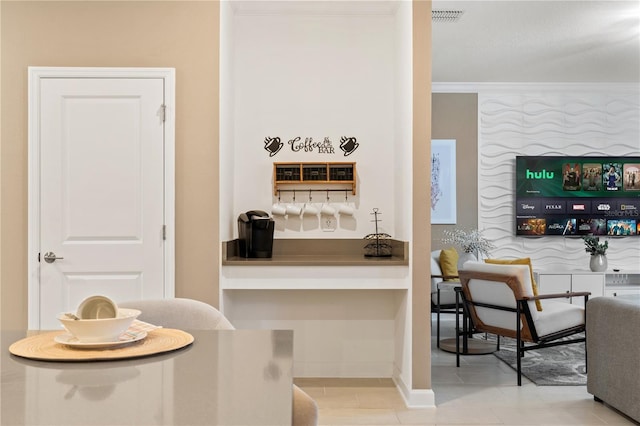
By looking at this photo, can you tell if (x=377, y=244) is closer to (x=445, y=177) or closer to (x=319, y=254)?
(x=319, y=254)

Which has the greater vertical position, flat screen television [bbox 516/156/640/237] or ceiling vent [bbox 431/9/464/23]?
ceiling vent [bbox 431/9/464/23]

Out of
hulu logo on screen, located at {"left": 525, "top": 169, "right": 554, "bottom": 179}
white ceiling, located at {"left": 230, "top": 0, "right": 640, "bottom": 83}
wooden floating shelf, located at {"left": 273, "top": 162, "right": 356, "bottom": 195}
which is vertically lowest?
wooden floating shelf, located at {"left": 273, "top": 162, "right": 356, "bottom": 195}

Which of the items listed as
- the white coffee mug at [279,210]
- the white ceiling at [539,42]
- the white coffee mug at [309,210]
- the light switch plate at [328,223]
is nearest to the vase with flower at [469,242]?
the white ceiling at [539,42]

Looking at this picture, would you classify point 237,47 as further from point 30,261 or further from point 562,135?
point 562,135

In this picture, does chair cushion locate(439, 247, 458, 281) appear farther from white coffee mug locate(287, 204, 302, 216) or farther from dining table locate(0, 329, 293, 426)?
dining table locate(0, 329, 293, 426)

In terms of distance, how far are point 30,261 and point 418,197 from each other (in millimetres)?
2357

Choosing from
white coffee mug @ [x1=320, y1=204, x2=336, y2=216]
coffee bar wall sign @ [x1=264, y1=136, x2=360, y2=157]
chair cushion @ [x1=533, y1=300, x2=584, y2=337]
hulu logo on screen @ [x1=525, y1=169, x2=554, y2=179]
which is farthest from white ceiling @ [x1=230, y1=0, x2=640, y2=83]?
chair cushion @ [x1=533, y1=300, x2=584, y2=337]

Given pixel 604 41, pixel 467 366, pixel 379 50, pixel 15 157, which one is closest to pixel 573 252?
pixel 604 41

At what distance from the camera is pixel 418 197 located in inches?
150

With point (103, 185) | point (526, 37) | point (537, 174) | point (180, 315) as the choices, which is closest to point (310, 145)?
point (103, 185)

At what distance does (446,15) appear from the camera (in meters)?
5.00

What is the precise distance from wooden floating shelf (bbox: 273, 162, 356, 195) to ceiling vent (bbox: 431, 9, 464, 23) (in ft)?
4.97

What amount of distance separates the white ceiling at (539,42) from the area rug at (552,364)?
2.74 meters

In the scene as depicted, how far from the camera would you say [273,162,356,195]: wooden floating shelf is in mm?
4395
